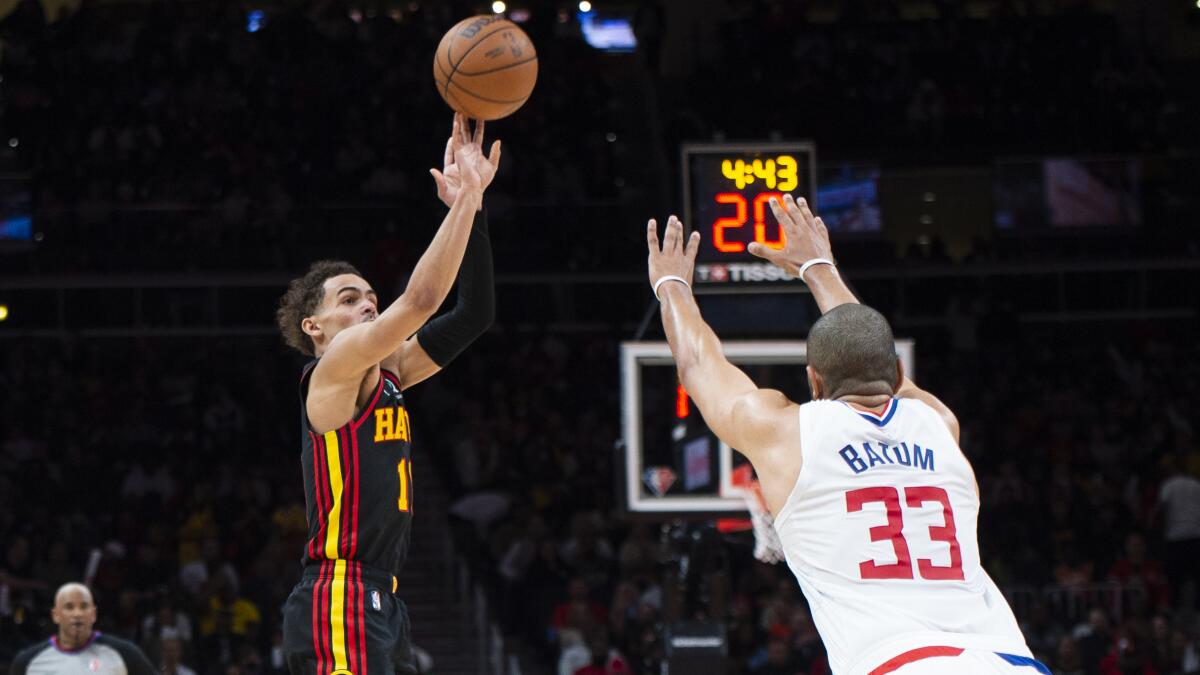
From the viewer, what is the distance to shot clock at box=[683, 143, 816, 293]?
11531 millimetres

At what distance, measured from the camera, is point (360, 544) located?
5.30 metres

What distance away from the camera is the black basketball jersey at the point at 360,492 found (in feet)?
17.4

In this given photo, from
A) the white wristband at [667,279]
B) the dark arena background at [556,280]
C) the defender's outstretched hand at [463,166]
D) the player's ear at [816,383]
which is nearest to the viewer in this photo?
the player's ear at [816,383]

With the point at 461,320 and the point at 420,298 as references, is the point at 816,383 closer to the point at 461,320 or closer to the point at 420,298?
the point at 420,298

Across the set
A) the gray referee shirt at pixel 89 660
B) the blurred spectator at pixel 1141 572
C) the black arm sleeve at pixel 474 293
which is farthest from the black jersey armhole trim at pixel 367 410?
the blurred spectator at pixel 1141 572

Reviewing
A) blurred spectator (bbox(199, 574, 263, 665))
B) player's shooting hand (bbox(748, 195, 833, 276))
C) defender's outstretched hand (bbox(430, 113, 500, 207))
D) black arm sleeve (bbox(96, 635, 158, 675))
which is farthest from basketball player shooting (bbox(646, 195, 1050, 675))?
blurred spectator (bbox(199, 574, 263, 665))

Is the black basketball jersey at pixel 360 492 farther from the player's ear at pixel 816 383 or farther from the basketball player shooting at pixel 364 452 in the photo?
the player's ear at pixel 816 383

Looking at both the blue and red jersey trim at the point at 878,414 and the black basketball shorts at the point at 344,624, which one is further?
the black basketball shorts at the point at 344,624

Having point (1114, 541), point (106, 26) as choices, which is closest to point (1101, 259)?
point (1114, 541)

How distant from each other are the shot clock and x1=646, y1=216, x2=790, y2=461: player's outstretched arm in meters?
6.69

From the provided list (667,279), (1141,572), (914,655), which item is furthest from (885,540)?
(1141,572)

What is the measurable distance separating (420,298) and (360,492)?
2.33ft

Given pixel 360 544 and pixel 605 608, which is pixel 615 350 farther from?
pixel 360 544

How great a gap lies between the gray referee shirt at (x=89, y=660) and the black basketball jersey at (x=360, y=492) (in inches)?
197
